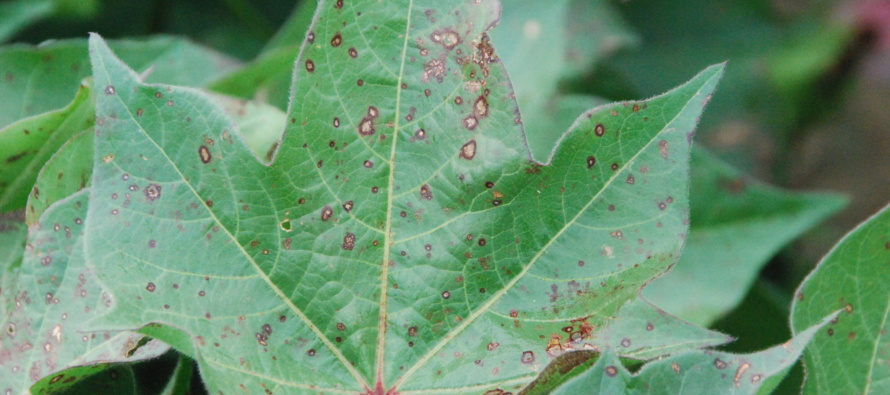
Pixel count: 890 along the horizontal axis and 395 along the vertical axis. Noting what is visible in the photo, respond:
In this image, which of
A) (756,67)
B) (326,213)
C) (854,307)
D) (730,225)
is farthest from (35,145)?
(756,67)

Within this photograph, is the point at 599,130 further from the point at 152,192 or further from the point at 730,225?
the point at 730,225

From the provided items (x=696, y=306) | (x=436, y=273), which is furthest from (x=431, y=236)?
(x=696, y=306)

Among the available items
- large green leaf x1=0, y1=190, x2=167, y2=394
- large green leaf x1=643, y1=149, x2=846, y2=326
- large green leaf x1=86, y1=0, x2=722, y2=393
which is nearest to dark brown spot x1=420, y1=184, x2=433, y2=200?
large green leaf x1=86, y1=0, x2=722, y2=393

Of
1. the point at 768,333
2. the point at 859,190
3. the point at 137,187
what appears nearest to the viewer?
the point at 137,187

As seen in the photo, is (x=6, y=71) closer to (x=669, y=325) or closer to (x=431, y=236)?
(x=431, y=236)

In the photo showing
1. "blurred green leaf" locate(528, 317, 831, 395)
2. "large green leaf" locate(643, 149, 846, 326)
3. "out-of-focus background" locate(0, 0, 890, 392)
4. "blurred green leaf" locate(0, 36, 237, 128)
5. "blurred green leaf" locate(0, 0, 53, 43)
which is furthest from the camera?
"out-of-focus background" locate(0, 0, 890, 392)

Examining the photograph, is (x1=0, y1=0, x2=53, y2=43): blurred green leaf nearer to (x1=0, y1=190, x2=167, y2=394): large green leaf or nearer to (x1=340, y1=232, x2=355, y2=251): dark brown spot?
(x1=0, y1=190, x2=167, y2=394): large green leaf
